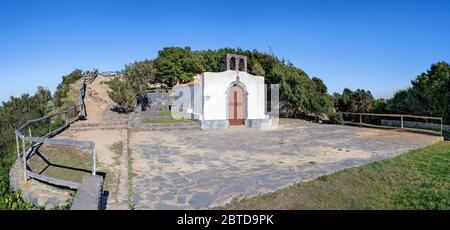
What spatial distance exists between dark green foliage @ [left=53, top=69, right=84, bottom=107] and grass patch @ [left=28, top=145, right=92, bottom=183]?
15.6 m

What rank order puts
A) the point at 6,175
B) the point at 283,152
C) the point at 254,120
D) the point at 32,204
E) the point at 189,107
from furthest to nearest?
the point at 189,107
the point at 254,120
the point at 283,152
the point at 6,175
the point at 32,204

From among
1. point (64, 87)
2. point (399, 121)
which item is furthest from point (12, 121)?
point (399, 121)

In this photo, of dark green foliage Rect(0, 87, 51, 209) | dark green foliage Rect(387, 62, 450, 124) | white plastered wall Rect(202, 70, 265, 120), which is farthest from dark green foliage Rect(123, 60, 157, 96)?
dark green foliage Rect(387, 62, 450, 124)

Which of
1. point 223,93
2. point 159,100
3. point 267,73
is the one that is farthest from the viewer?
point 267,73

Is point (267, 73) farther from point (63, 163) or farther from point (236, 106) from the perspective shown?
point (63, 163)

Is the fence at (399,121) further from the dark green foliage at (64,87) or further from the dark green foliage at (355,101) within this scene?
the dark green foliage at (64,87)

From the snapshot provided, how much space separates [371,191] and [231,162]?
389cm

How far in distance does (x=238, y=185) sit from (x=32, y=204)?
3.66 metres

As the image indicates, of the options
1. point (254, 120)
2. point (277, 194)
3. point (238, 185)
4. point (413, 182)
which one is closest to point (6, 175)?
point (238, 185)

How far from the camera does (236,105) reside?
2003 cm

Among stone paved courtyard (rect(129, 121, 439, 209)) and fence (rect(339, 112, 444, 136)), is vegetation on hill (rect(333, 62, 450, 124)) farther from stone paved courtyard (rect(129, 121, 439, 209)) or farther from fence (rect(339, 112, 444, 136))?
stone paved courtyard (rect(129, 121, 439, 209))

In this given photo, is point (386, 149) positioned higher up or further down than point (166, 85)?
further down

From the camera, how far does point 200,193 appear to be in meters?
6.17
